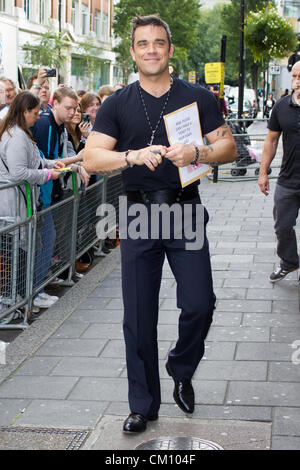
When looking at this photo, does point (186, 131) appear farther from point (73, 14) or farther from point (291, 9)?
point (291, 9)

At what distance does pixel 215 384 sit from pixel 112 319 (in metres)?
1.62

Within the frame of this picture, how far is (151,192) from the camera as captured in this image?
3.82 m

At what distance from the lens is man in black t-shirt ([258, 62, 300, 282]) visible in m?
6.56

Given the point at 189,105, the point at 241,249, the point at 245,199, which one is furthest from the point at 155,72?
the point at 245,199

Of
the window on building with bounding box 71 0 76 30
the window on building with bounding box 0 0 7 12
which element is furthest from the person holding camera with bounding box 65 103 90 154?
the window on building with bounding box 71 0 76 30

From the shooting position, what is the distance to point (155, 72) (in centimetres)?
374

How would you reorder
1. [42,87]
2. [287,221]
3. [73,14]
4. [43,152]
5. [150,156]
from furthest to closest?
1. [73,14]
2. [42,87]
3. [43,152]
4. [287,221]
5. [150,156]

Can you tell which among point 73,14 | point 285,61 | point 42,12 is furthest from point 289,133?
point 285,61

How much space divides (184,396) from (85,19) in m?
48.6

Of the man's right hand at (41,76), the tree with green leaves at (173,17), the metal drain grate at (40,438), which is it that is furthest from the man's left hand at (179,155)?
the tree with green leaves at (173,17)

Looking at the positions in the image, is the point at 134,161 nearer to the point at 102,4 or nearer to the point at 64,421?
the point at 64,421

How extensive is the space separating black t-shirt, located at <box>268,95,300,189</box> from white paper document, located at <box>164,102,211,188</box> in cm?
292

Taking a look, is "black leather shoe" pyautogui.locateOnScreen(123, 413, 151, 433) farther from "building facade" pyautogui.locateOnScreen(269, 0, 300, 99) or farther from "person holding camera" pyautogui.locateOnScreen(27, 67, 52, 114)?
"building facade" pyautogui.locateOnScreen(269, 0, 300, 99)

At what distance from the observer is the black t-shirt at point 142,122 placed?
148 inches
